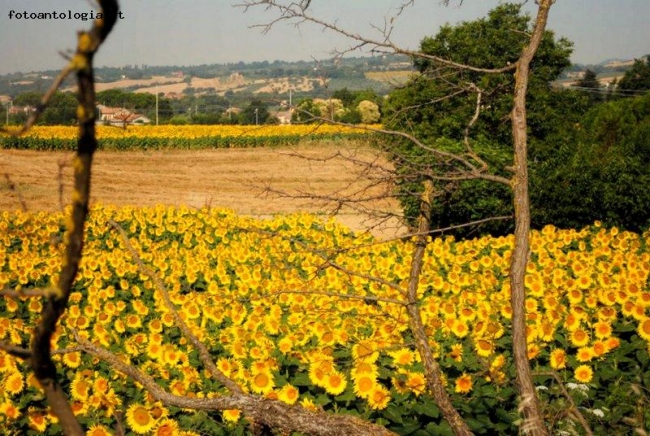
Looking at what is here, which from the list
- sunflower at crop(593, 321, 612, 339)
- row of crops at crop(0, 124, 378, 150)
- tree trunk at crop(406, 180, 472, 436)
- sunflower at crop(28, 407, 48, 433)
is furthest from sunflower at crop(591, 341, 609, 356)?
row of crops at crop(0, 124, 378, 150)

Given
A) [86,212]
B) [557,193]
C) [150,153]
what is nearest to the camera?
[86,212]

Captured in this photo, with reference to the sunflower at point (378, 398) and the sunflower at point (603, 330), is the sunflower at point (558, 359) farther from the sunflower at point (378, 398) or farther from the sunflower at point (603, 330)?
the sunflower at point (378, 398)

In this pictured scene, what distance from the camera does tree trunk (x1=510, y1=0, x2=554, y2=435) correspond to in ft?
7.36

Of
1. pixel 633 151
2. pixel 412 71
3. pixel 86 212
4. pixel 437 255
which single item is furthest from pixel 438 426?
pixel 633 151

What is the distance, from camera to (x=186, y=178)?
2927cm

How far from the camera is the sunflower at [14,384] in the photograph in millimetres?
4027

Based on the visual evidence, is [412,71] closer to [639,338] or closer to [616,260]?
[639,338]

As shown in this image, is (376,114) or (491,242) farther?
(376,114)

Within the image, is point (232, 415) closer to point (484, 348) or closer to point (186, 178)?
point (484, 348)

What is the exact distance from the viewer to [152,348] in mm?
4828

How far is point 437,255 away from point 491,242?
95 centimetres

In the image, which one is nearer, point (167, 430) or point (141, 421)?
point (167, 430)

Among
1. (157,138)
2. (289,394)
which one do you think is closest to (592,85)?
(157,138)

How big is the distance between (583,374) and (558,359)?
191 mm
